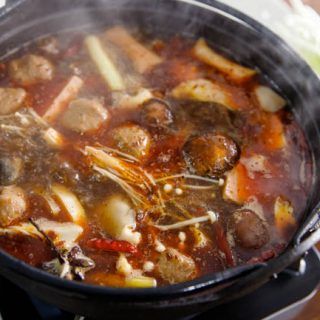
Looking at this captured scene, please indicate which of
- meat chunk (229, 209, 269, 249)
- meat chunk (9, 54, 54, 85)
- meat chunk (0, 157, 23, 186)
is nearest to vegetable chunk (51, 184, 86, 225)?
meat chunk (0, 157, 23, 186)

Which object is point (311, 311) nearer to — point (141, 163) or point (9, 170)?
point (141, 163)

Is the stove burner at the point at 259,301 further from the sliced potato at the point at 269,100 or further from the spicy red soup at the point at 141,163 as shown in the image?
the sliced potato at the point at 269,100

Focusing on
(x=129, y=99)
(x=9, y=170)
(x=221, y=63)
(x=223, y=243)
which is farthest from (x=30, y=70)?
(x=223, y=243)

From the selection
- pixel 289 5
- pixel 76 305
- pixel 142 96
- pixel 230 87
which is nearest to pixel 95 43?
pixel 142 96

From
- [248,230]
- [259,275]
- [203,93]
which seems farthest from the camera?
[203,93]

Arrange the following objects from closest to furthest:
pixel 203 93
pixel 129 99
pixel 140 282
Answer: pixel 140 282 < pixel 129 99 < pixel 203 93

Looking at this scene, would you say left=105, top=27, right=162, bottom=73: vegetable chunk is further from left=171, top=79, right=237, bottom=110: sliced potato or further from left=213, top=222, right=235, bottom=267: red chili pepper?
left=213, top=222, right=235, bottom=267: red chili pepper

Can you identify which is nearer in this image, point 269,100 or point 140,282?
point 140,282
